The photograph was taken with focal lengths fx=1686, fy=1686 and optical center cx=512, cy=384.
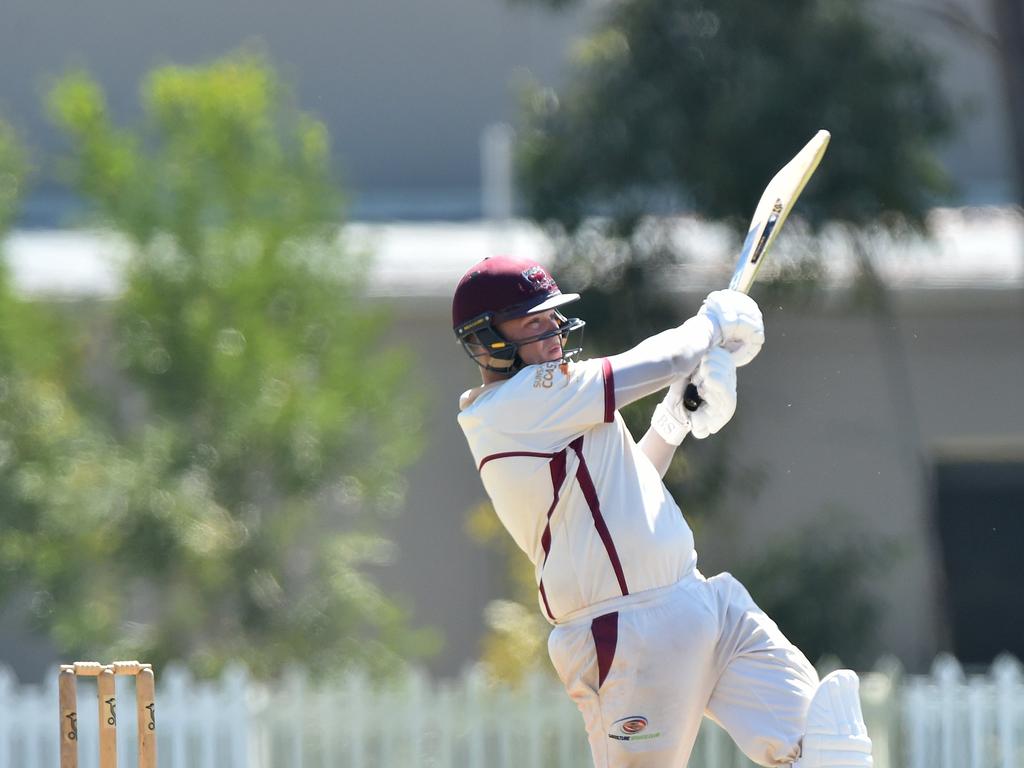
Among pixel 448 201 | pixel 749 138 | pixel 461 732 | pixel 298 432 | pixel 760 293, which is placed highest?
pixel 448 201

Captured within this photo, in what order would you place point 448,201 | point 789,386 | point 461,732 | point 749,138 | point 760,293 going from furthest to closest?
point 448,201 → point 789,386 → point 760,293 → point 749,138 → point 461,732

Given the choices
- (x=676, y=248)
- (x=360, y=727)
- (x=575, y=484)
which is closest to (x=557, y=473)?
(x=575, y=484)

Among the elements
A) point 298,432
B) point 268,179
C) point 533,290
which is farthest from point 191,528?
point 533,290

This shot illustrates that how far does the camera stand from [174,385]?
24.2ft

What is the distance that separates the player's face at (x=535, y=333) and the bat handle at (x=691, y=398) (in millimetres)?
303

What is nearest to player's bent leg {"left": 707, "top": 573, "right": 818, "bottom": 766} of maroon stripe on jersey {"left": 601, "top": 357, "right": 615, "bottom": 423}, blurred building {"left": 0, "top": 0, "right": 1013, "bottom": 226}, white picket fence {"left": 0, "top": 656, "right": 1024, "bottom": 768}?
maroon stripe on jersey {"left": 601, "top": 357, "right": 615, "bottom": 423}

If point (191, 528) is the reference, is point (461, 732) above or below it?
below

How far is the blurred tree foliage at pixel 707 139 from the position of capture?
720 cm

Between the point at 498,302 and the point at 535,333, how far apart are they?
100 millimetres

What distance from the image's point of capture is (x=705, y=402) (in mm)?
3498

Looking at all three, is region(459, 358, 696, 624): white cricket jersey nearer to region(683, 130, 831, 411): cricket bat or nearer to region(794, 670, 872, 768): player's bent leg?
region(794, 670, 872, 768): player's bent leg

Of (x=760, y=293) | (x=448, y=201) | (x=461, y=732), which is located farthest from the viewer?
(x=448, y=201)

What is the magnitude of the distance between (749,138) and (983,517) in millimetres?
2854

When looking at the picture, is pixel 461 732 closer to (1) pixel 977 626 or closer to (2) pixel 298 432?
(2) pixel 298 432
